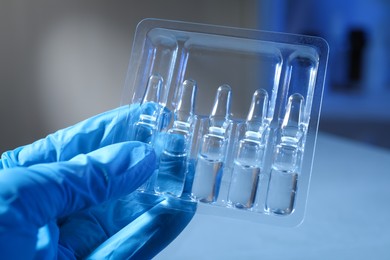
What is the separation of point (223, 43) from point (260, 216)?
37 cm

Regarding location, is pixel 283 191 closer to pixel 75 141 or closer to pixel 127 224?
pixel 127 224

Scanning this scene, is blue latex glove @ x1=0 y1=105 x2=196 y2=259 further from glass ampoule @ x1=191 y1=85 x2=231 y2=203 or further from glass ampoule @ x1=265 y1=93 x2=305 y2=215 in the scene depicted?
glass ampoule @ x1=265 y1=93 x2=305 y2=215

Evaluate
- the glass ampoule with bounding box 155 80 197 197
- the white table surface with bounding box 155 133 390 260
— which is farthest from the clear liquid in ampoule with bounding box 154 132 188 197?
the white table surface with bounding box 155 133 390 260

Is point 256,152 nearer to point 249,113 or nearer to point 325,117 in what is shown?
point 249,113

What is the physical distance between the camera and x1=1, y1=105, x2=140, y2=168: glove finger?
3.43ft

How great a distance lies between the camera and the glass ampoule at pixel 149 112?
98 cm

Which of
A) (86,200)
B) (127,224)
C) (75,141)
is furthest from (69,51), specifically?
(86,200)

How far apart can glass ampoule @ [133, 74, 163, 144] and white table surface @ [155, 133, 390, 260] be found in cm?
54

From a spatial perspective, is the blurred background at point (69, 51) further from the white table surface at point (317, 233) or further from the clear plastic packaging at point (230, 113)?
the clear plastic packaging at point (230, 113)


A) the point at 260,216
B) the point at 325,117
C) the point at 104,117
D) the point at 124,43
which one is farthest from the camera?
the point at 325,117

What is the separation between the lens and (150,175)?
0.95m

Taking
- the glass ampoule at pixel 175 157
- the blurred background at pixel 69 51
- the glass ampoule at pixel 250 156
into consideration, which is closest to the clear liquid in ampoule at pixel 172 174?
the glass ampoule at pixel 175 157

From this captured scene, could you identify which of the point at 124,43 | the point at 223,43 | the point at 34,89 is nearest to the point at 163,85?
the point at 223,43

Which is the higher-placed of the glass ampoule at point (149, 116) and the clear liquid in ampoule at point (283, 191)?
the glass ampoule at point (149, 116)
